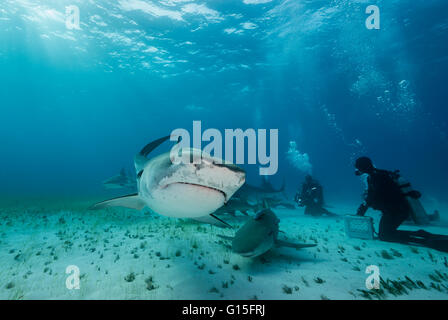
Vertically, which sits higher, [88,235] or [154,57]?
[154,57]

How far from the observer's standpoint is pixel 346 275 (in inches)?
153

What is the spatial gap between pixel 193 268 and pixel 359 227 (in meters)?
6.22

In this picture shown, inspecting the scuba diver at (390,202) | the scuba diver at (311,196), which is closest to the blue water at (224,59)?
the scuba diver at (311,196)

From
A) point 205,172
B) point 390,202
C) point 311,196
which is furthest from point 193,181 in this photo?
point 311,196

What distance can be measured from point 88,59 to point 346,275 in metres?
44.2

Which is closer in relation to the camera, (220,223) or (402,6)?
(220,223)

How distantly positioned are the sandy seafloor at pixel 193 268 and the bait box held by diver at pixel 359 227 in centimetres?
39

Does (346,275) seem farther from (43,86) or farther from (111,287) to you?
(43,86)

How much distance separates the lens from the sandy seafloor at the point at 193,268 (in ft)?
10.2

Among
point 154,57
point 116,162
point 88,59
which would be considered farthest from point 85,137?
point 154,57

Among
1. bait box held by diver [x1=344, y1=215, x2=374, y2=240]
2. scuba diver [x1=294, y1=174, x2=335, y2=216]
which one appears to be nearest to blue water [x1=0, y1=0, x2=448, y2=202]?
scuba diver [x1=294, y1=174, x2=335, y2=216]

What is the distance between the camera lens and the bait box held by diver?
6875 millimetres

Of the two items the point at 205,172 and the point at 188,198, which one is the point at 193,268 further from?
the point at 205,172

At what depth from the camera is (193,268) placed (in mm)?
3963
